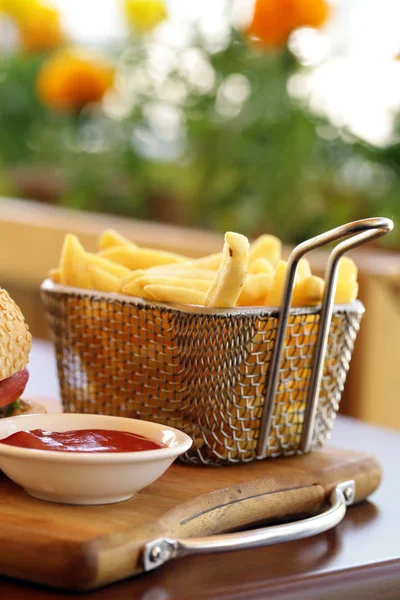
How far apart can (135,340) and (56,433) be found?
0.26 metres

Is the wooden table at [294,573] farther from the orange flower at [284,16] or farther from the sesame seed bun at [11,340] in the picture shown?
the orange flower at [284,16]

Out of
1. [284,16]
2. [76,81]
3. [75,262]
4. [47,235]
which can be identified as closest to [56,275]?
[75,262]

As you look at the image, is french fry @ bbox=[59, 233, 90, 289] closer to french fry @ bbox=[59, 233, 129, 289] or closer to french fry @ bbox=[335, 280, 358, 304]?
french fry @ bbox=[59, 233, 129, 289]

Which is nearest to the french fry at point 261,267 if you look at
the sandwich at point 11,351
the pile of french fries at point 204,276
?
the pile of french fries at point 204,276

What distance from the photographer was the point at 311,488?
4.34 ft

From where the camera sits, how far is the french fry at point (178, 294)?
1301 millimetres

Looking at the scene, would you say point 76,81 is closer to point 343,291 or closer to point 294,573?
point 343,291

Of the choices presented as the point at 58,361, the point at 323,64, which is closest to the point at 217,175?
the point at 323,64

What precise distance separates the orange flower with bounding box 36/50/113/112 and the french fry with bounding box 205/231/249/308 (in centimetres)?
363

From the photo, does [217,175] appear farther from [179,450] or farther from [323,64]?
[179,450]

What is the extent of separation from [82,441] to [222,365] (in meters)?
0.26

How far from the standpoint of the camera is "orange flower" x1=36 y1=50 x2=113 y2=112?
4.73 m

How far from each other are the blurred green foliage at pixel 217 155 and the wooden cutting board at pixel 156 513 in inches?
116

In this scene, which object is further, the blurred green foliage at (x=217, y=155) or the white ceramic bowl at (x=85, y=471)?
the blurred green foliage at (x=217, y=155)
